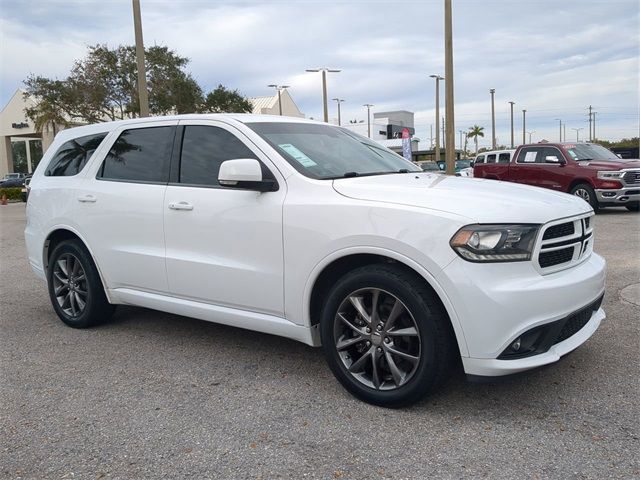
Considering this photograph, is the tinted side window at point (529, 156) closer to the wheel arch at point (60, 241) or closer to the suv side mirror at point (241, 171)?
the wheel arch at point (60, 241)

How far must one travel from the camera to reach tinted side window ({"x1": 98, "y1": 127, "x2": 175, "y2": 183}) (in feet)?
15.0

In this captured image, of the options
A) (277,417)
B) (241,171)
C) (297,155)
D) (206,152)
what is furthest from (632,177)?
(277,417)

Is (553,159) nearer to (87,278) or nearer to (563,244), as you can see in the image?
(563,244)

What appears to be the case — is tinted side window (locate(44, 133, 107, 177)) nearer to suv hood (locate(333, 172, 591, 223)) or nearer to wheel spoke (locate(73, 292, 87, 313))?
wheel spoke (locate(73, 292, 87, 313))

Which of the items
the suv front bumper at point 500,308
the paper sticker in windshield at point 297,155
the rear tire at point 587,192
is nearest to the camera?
the suv front bumper at point 500,308

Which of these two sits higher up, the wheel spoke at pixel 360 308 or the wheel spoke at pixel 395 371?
the wheel spoke at pixel 360 308

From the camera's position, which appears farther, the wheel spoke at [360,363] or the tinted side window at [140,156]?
the tinted side window at [140,156]

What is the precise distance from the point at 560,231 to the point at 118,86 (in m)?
28.3

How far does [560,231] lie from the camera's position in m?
3.33

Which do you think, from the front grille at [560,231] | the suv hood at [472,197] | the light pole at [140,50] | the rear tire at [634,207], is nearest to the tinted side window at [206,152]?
the suv hood at [472,197]

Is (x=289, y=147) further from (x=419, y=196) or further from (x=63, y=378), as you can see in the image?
(x=63, y=378)

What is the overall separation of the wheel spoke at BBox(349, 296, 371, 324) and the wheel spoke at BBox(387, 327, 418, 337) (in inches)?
5.8

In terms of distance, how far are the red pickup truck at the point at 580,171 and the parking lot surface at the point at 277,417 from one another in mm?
9953

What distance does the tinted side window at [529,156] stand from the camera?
15.4 metres
